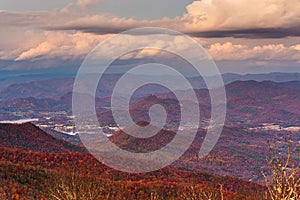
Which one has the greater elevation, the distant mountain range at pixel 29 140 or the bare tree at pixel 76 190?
the bare tree at pixel 76 190

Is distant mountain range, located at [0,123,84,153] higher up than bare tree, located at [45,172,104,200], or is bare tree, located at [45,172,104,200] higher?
bare tree, located at [45,172,104,200]

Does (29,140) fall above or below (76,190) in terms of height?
below

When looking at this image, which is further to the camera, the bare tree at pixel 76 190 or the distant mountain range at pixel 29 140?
the distant mountain range at pixel 29 140

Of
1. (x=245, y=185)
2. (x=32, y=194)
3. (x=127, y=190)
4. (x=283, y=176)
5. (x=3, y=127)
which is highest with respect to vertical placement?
(x=283, y=176)

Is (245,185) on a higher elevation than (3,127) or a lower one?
lower

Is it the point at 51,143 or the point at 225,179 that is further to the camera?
the point at 51,143

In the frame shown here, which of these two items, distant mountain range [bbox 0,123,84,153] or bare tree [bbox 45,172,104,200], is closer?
bare tree [bbox 45,172,104,200]

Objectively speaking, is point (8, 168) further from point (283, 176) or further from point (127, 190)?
point (283, 176)

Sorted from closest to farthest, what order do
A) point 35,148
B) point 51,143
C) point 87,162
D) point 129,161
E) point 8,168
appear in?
point 8,168 < point 87,162 < point 129,161 < point 35,148 < point 51,143

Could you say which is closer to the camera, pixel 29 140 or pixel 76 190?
pixel 76 190

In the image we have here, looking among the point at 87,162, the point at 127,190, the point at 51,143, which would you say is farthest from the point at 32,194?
the point at 51,143

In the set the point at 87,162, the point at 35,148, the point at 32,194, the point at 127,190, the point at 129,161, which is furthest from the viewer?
the point at 35,148
